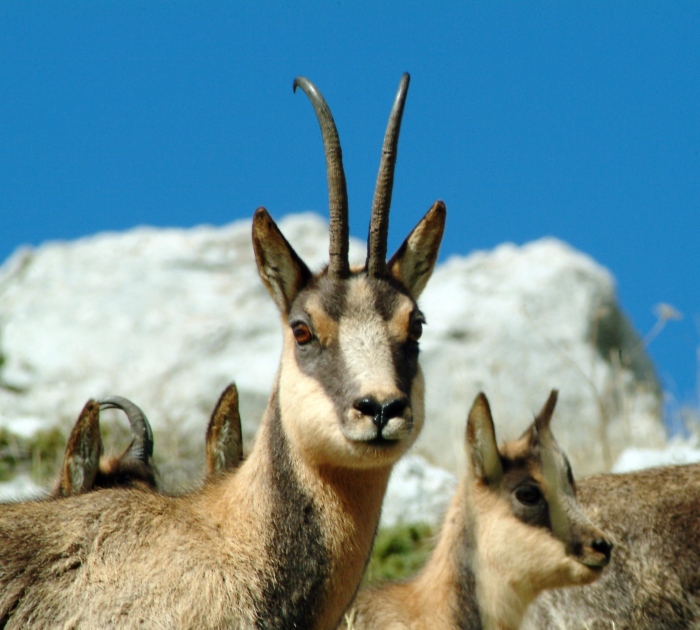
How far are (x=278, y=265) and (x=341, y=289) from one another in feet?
1.37

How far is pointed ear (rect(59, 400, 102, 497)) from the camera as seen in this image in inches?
311

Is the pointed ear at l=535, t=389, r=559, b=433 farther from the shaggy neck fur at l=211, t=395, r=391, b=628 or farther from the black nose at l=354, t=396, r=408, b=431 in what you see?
the black nose at l=354, t=396, r=408, b=431

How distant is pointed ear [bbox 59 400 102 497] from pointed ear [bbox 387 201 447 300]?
7.65 ft

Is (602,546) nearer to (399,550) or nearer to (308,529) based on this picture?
(308,529)

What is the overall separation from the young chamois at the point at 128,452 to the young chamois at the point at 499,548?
56.0 inches

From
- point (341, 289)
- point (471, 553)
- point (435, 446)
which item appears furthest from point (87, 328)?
point (341, 289)

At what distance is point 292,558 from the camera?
6.05m

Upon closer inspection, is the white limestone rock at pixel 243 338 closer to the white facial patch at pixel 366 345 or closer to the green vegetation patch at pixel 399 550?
the green vegetation patch at pixel 399 550

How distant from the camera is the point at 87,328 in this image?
62.0 feet

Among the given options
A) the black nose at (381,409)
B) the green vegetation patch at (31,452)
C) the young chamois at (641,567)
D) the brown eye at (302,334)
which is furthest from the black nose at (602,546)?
the green vegetation patch at (31,452)

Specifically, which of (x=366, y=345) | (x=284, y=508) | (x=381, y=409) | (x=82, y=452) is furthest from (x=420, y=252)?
(x=82, y=452)

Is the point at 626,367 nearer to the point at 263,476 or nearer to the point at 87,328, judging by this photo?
the point at 87,328

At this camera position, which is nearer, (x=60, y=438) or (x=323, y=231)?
(x=60, y=438)

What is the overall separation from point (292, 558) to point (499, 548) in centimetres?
250
